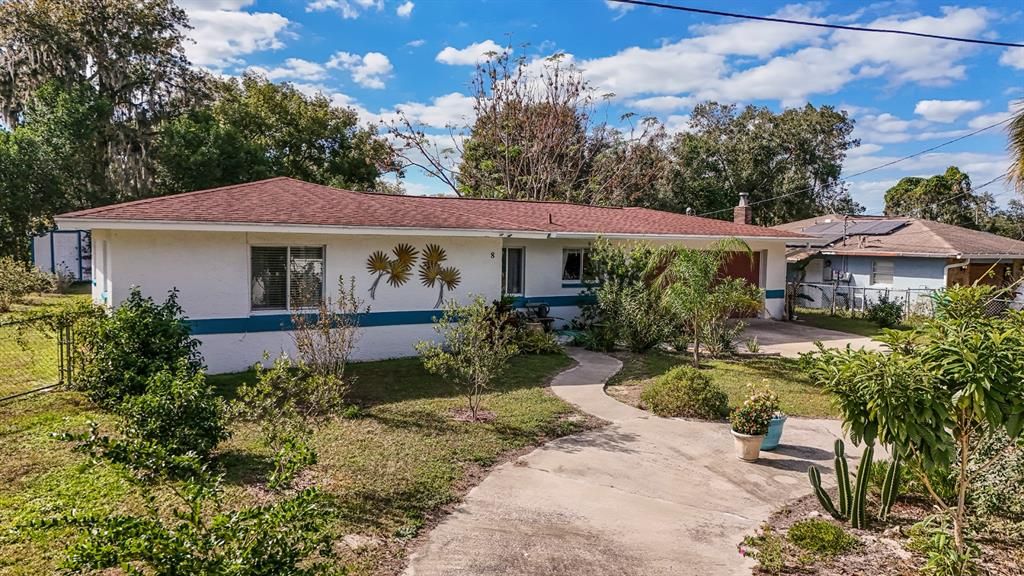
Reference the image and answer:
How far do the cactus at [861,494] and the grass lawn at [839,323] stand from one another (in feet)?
45.0

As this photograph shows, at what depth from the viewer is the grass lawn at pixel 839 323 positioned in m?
Answer: 18.2

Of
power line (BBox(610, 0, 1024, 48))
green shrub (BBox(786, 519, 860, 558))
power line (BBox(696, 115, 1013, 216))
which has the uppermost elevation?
power line (BBox(696, 115, 1013, 216))

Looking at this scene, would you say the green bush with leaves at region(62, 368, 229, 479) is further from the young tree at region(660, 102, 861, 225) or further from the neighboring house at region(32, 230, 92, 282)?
the young tree at region(660, 102, 861, 225)

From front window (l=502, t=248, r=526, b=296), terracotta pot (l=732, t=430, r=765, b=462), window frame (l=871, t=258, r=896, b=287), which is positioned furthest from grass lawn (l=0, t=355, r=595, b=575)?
window frame (l=871, t=258, r=896, b=287)

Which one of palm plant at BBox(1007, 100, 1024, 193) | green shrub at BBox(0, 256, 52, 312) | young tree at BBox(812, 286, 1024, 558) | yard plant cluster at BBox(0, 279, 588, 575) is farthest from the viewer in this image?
green shrub at BBox(0, 256, 52, 312)

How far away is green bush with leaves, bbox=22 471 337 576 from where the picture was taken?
2727 millimetres

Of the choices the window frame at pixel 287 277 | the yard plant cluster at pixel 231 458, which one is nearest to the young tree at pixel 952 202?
the yard plant cluster at pixel 231 458

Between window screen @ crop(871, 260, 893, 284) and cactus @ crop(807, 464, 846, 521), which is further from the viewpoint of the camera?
window screen @ crop(871, 260, 893, 284)

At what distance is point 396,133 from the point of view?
30312mm

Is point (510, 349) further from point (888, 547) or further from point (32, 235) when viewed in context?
point (32, 235)

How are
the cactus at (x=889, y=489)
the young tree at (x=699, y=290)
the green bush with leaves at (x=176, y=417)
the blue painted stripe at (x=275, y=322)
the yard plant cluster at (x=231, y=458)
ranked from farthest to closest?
the young tree at (x=699, y=290), the blue painted stripe at (x=275, y=322), the cactus at (x=889, y=489), the green bush with leaves at (x=176, y=417), the yard plant cluster at (x=231, y=458)

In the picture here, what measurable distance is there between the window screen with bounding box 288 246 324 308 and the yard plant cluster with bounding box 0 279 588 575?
1.38 m

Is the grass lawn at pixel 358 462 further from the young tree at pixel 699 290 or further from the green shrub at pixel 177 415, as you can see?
the young tree at pixel 699 290

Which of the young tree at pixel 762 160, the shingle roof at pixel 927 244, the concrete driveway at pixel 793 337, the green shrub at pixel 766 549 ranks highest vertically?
the young tree at pixel 762 160
